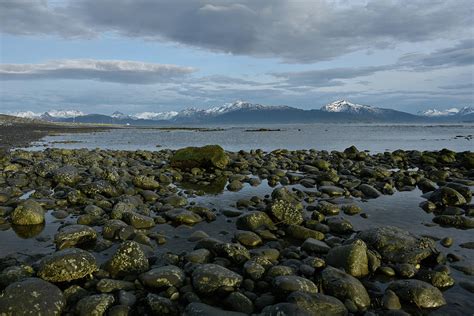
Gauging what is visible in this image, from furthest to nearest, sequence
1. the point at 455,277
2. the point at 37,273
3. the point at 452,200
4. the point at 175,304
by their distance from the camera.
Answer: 1. the point at 452,200
2. the point at 455,277
3. the point at 37,273
4. the point at 175,304

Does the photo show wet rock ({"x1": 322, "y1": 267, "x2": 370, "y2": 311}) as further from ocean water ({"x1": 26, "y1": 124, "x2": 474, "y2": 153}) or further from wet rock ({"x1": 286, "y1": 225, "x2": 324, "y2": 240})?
ocean water ({"x1": 26, "y1": 124, "x2": 474, "y2": 153})

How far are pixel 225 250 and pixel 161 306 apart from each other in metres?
2.76

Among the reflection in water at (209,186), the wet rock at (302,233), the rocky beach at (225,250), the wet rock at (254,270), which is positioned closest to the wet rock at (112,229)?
the rocky beach at (225,250)

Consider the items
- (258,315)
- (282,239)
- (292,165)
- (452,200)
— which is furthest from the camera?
(292,165)

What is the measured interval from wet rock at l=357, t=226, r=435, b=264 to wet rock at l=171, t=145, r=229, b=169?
611 inches

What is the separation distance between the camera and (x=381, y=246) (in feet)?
33.2

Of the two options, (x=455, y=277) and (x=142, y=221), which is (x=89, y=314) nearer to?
(x=142, y=221)

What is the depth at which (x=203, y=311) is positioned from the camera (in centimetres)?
679

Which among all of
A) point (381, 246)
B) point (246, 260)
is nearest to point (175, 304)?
point (246, 260)

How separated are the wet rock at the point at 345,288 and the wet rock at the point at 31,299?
5.35m

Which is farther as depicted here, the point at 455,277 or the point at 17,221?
the point at 17,221

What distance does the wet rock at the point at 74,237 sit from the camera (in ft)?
34.4

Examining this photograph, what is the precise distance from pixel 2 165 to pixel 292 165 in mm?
19071

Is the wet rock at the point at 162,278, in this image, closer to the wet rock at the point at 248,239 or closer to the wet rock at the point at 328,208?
the wet rock at the point at 248,239
